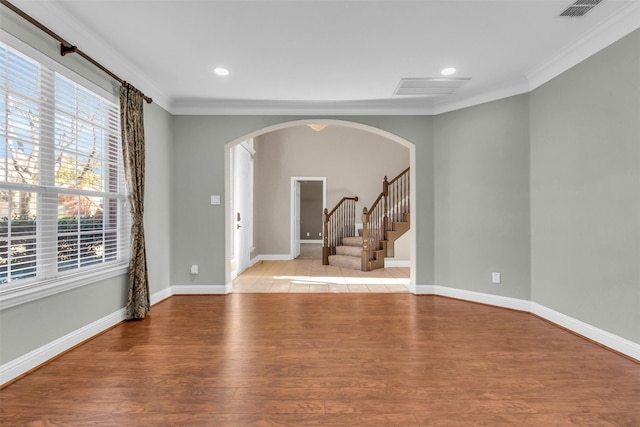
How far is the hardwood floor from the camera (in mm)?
Answer: 1895

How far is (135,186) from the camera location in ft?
11.8

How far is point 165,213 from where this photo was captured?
14.8ft

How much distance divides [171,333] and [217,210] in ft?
6.46

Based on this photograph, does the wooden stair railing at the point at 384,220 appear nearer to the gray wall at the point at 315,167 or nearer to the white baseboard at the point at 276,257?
the gray wall at the point at 315,167

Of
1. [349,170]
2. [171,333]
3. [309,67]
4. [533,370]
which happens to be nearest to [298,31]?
[309,67]

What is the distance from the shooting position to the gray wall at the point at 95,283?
2.30m

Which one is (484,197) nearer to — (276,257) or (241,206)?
(241,206)

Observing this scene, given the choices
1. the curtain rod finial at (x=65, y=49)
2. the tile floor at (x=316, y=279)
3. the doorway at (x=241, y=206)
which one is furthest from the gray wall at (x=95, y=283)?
the tile floor at (x=316, y=279)

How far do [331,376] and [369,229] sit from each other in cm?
563

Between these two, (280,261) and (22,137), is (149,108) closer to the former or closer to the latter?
(22,137)

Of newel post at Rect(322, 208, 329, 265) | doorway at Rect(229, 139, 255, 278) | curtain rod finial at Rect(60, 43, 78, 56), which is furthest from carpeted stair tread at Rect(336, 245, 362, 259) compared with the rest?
curtain rod finial at Rect(60, 43, 78, 56)

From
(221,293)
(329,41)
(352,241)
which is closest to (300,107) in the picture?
(329,41)

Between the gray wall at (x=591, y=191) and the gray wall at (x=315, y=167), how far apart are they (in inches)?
189

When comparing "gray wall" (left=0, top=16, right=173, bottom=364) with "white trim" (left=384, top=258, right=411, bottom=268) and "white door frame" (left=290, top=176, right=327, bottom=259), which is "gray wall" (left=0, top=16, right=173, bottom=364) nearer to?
"white door frame" (left=290, top=176, right=327, bottom=259)
